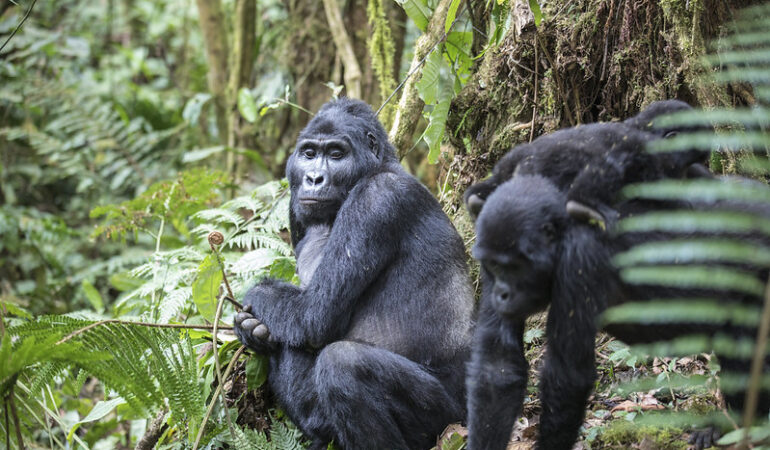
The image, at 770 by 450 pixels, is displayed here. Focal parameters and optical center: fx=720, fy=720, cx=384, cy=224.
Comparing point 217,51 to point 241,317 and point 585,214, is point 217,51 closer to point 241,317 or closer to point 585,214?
point 241,317

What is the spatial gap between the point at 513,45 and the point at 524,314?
8.06ft

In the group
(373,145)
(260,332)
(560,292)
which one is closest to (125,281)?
(260,332)

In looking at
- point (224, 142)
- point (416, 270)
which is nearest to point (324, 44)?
point (224, 142)

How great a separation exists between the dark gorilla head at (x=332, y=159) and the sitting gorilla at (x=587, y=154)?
1.38 m

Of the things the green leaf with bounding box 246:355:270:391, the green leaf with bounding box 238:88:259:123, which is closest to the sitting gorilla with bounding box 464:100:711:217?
the green leaf with bounding box 246:355:270:391

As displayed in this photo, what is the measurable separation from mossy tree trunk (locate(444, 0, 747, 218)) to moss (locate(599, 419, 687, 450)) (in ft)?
6.16

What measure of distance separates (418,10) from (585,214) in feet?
9.13

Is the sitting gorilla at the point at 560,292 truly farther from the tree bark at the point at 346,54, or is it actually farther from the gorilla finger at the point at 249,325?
the tree bark at the point at 346,54

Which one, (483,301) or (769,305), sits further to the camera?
(483,301)

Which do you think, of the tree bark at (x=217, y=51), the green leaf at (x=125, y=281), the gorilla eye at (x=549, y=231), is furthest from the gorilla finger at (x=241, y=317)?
the tree bark at (x=217, y=51)

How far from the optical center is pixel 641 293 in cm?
291

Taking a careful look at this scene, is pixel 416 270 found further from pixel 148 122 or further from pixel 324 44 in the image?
pixel 148 122

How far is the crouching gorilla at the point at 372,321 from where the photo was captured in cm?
383

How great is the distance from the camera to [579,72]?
182 inches
